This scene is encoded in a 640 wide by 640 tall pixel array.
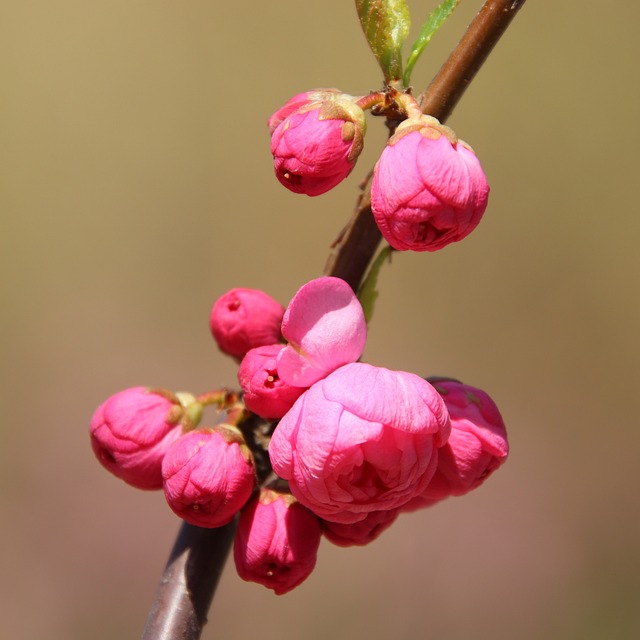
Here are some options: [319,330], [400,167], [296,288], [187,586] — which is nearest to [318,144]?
[400,167]

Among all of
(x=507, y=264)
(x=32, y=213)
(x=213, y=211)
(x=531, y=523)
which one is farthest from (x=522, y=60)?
(x=32, y=213)

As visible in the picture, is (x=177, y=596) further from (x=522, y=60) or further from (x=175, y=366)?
(x=522, y=60)

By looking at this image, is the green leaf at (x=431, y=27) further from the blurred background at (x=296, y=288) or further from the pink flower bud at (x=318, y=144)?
the blurred background at (x=296, y=288)

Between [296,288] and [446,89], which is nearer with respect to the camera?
[446,89]

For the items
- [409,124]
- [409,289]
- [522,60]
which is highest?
[522,60]

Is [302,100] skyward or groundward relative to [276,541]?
skyward

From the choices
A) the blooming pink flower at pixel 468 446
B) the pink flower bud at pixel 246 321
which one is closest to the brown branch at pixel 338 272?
the pink flower bud at pixel 246 321

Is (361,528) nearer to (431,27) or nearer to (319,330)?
(319,330)
